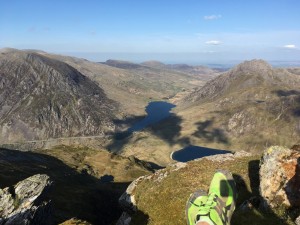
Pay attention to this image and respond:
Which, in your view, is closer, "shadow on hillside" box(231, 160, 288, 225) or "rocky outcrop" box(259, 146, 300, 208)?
"shadow on hillside" box(231, 160, 288, 225)

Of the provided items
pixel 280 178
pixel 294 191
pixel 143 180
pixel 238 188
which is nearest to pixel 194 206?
pixel 294 191

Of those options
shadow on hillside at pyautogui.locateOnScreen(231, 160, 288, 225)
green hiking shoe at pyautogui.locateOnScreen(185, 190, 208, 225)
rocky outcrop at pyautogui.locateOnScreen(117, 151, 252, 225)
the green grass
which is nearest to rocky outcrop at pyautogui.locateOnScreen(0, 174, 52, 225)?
rocky outcrop at pyautogui.locateOnScreen(117, 151, 252, 225)

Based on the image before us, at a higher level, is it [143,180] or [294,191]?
[294,191]

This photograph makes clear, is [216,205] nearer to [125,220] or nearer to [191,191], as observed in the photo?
[191,191]

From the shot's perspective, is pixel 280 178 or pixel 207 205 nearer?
pixel 207 205

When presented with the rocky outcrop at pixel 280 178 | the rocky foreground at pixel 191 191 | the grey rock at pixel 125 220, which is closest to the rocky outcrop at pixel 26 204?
the rocky foreground at pixel 191 191

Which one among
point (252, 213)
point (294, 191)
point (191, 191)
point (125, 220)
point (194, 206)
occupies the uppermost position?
point (194, 206)

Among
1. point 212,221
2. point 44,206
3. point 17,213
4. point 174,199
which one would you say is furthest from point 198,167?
point 212,221

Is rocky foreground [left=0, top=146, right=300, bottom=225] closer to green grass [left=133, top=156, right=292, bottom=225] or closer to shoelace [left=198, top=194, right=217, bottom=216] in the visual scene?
green grass [left=133, top=156, right=292, bottom=225]
